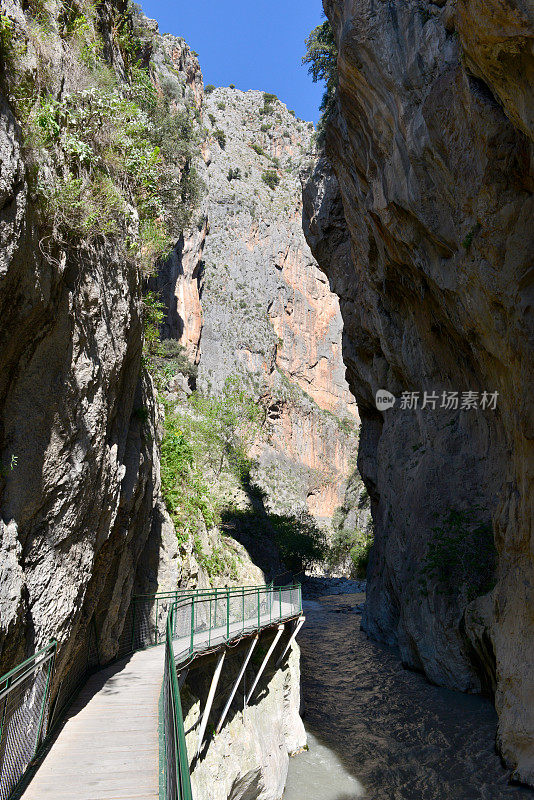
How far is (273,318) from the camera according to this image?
72812 millimetres

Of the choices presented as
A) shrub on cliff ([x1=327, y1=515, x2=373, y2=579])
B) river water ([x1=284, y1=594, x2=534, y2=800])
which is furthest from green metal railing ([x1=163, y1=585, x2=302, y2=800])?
shrub on cliff ([x1=327, y1=515, x2=373, y2=579])

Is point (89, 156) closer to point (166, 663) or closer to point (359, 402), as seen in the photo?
point (166, 663)

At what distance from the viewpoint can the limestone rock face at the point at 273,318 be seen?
64875 mm

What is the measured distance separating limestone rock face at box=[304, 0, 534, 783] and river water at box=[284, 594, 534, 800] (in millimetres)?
814

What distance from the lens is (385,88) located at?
46.5ft

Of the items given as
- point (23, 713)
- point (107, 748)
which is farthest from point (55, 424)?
point (107, 748)

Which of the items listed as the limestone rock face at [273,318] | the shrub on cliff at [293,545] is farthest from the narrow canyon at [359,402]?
the limestone rock face at [273,318]

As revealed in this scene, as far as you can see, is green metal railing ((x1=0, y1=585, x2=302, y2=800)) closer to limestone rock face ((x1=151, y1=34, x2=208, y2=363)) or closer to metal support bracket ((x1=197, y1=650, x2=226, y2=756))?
metal support bracket ((x1=197, y1=650, x2=226, y2=756))

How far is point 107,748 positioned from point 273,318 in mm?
68992

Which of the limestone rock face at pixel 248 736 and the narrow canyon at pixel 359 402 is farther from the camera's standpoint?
the limestone rock face at pixel 248 736

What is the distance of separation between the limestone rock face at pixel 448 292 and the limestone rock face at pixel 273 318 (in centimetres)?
3879

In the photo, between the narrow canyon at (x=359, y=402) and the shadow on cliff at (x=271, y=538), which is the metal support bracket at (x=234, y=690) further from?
the shadow on cliff at (x=271, y=538)

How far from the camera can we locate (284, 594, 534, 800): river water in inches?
434

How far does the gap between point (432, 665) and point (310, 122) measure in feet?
Result: 317
